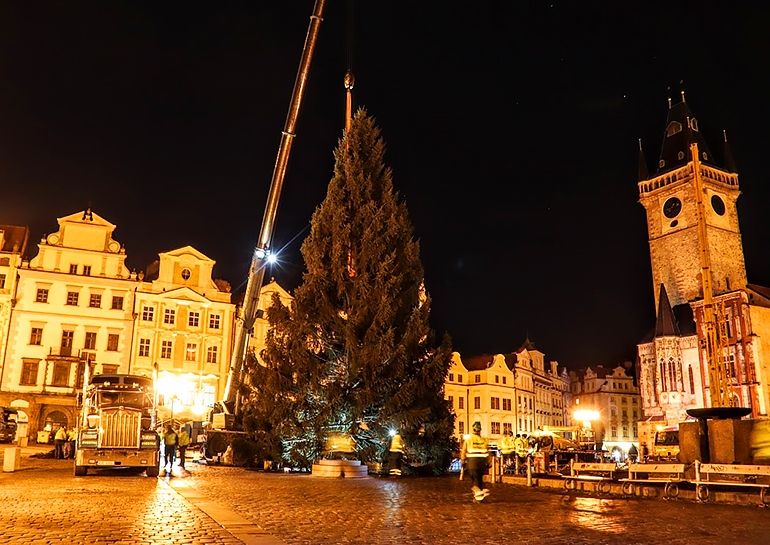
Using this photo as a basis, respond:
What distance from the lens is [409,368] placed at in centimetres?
2728

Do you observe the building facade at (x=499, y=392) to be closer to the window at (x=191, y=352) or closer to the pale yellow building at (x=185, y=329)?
the pale yellow building at (x=185, y=329)

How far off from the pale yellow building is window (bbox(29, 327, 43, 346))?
6.09 metres

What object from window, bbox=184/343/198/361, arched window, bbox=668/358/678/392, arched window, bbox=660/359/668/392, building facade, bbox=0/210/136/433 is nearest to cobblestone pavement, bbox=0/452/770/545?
building facade, bbox=0/210/136/433

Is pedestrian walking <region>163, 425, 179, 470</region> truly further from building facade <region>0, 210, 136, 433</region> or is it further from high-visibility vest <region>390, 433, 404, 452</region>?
building facade <region>0, 210, 136, 433</region>

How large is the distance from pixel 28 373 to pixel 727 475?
44636 mm

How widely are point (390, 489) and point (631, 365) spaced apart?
95861 millimetres

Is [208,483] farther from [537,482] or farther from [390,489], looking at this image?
[537,482]

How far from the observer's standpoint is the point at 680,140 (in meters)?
83.2

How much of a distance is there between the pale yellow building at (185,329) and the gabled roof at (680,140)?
182 ft

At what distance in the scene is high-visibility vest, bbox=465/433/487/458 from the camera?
630 inches

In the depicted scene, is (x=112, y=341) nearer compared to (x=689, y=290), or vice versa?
(x=112, y=341)

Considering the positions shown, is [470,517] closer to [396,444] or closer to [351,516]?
[351,516]

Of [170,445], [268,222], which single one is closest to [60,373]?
[268,222]

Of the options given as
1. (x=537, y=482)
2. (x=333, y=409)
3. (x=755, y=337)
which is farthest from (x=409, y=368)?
(x=755, y=337)
